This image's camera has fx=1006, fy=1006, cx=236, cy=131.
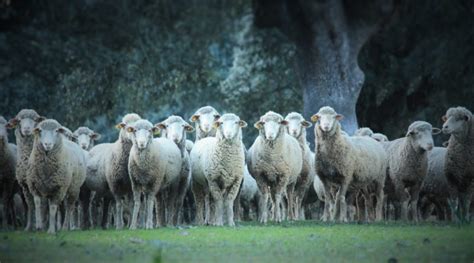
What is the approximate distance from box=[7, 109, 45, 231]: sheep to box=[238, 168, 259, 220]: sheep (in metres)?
6.91

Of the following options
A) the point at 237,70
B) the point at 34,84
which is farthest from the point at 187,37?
the point at 34,84

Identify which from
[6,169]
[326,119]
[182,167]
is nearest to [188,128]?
[182,167]

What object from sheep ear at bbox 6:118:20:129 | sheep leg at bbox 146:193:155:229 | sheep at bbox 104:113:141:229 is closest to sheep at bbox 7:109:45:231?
sheep ear at bbox 6:118:20:129

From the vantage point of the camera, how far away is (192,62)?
3161 centimetres

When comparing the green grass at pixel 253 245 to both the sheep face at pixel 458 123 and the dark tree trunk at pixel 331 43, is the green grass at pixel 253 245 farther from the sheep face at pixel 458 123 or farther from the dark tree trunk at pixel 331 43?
the dark tree trunk at pixel 331 43

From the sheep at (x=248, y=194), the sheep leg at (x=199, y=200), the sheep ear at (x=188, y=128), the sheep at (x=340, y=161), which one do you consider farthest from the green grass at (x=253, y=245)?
the sheep at (x=248, y=194)

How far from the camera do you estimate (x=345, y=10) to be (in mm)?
26906

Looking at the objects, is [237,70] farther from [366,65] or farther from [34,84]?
[34,84]

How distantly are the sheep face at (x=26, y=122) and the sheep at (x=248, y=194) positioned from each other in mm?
6815

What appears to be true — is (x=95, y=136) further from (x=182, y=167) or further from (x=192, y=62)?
(x=192, y=62)

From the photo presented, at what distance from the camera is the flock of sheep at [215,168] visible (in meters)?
16.2

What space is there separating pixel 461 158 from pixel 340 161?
2131 mm

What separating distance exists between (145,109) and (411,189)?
1369 centimetres

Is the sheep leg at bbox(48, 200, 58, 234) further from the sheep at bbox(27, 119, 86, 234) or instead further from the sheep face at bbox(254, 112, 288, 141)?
the sheep face at bbox(254, 112, 288, 141)
